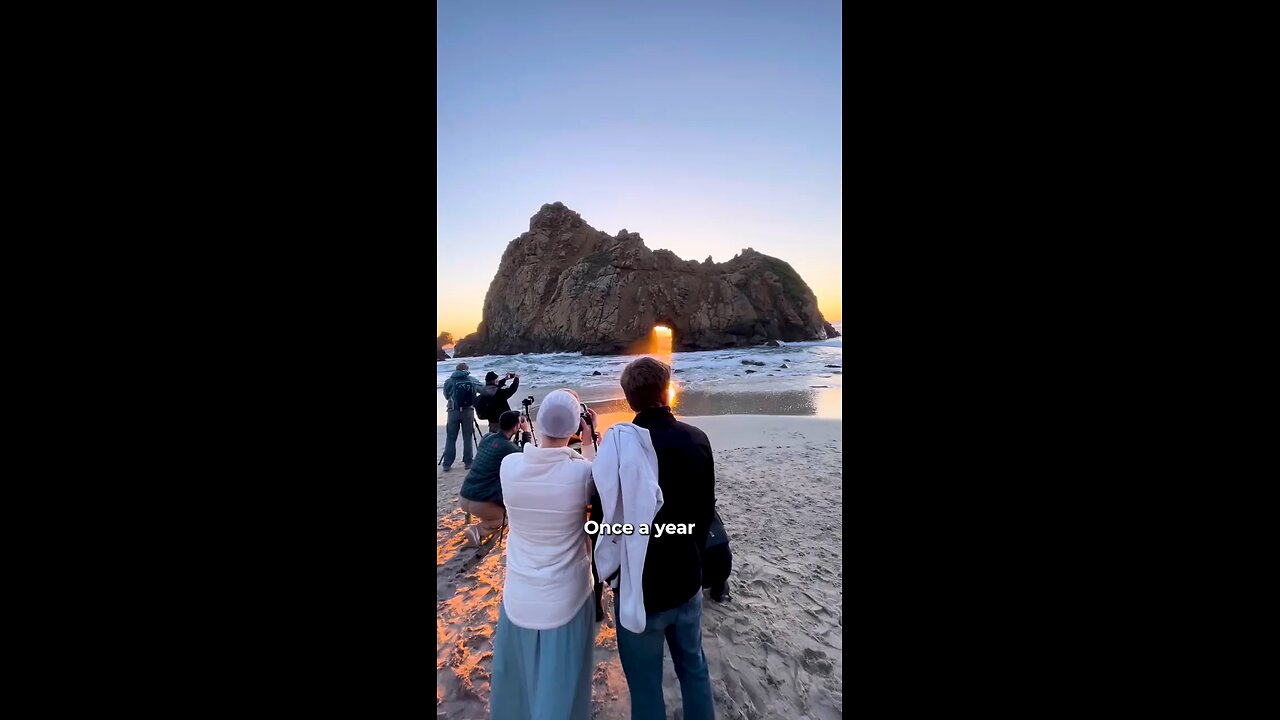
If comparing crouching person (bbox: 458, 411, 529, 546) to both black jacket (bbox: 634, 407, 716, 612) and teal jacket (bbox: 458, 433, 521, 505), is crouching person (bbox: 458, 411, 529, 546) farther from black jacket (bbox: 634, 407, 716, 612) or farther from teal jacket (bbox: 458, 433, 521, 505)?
black jacket (bbox: 634, 407, 716, 612)

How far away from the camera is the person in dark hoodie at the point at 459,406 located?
4.85m

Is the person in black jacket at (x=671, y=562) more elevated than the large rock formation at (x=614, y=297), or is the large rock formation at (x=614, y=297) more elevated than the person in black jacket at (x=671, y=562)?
the large rock formation at (x=614, y=297)

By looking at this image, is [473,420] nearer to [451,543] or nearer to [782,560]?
[451,543]

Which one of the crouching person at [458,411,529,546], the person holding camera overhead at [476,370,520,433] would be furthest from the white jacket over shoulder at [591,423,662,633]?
the person holding camera overhead at [476,370,520,433]

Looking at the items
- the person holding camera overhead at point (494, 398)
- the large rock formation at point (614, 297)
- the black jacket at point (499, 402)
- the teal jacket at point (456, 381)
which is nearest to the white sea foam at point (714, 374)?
the teal jacket at point (456, 381)

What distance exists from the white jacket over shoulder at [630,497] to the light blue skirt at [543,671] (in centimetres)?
26

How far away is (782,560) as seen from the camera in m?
3.03

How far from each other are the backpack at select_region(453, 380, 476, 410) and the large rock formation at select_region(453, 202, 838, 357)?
11.4 metres

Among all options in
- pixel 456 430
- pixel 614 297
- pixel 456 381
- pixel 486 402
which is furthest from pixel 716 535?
pixel 614 297

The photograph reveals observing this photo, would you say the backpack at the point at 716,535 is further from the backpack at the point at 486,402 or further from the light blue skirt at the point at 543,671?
the backpack at the point at 486,402

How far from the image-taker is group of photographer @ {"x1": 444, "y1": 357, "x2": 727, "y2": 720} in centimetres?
139

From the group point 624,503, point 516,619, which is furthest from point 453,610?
point 624,503

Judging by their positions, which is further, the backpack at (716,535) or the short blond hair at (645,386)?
the backpack at (716,535)

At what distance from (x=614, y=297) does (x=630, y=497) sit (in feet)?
54.8
